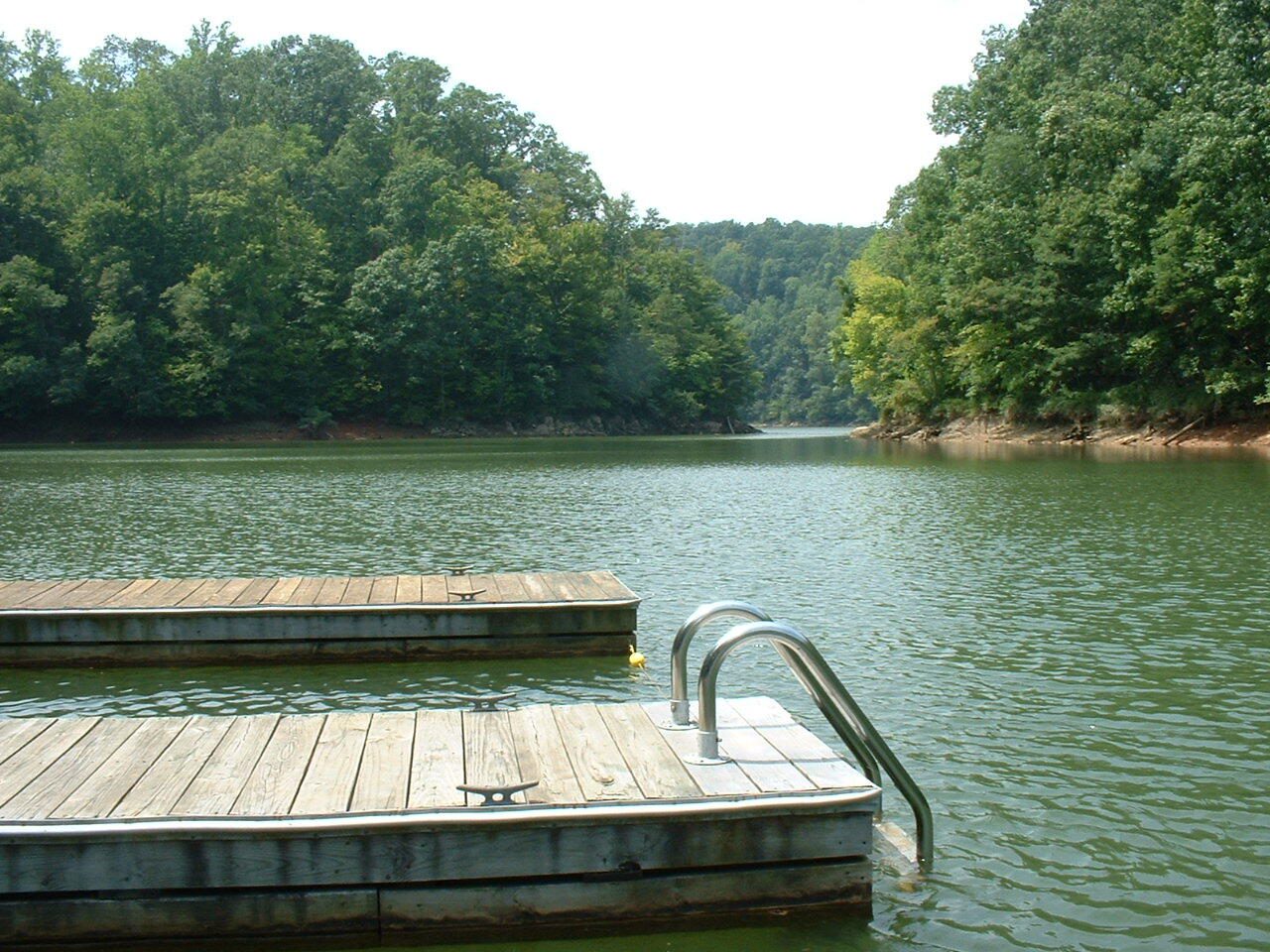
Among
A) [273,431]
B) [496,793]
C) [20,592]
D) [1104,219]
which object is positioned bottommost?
[273,431]

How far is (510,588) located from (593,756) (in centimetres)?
612

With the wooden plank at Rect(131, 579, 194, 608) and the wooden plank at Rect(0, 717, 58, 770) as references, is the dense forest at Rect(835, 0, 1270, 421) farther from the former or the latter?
the wooden plank at Rect(0, 717, 58, 770)

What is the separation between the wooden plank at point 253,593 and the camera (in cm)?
1088

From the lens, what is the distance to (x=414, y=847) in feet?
16.1

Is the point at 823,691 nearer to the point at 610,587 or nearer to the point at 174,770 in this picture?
the point at 174,770

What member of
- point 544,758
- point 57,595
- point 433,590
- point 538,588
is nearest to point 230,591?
point 57,595

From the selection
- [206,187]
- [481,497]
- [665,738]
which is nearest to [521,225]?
[206,187]

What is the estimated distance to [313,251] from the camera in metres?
76.2

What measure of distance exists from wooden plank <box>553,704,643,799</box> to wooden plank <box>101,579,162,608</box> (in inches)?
232

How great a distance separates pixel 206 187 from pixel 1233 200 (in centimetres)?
5665

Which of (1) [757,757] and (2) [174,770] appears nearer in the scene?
(2) [174,770]

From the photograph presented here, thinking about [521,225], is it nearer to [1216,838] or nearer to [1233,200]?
[1233,200]

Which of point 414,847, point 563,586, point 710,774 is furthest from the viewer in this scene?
point 563,586

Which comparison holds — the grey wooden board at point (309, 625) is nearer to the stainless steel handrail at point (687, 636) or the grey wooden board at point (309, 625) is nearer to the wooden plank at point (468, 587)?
the wooden plank at point (468, 587)
